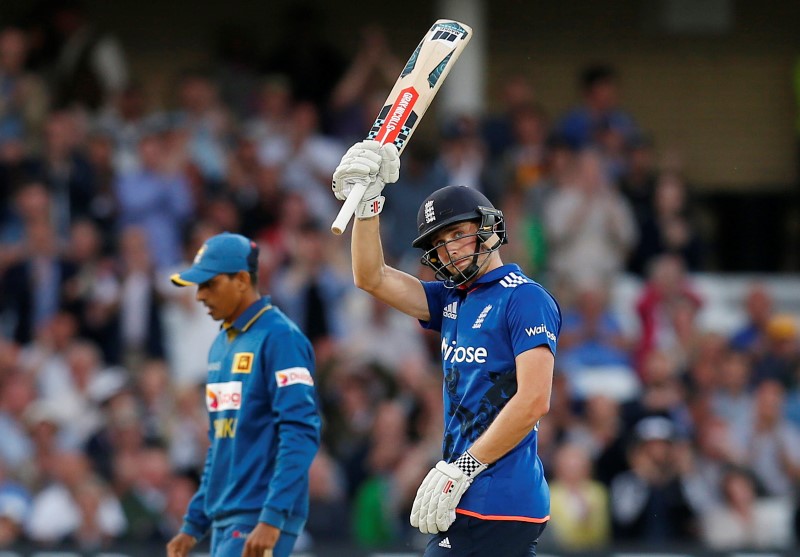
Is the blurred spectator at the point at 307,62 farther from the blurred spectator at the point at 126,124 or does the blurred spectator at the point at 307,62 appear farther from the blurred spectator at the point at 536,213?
the blurred spectator at the point at 536,213

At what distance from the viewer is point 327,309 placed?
12234 millimetres

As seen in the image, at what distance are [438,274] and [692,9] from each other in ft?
36.5

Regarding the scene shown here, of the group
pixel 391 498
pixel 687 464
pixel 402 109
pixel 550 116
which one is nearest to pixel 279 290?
pixel 391 498

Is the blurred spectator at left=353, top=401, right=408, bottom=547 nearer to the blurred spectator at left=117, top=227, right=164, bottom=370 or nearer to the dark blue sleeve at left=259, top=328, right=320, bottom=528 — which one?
the blurred spectator at left=117, top=227, right=164, bottom=370

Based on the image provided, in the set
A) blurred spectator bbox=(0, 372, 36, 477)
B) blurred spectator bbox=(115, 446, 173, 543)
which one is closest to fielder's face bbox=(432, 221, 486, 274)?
blurred spectator bbox=(115, 446, 173, 543)

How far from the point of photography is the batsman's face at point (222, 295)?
6.59 m

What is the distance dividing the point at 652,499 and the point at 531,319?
581 centimetres

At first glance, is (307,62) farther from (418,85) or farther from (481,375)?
(481,375)

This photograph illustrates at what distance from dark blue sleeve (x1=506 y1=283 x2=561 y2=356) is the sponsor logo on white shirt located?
1540 mm

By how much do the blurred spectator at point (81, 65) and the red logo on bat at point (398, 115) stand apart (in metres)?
7.88

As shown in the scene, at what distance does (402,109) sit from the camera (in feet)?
19.5

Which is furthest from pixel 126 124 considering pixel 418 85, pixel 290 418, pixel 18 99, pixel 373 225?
pixel 373 225

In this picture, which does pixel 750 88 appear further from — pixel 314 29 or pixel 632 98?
pixel 314 29

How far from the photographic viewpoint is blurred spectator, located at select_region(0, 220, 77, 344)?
11977 millimetres
